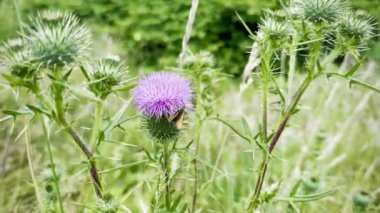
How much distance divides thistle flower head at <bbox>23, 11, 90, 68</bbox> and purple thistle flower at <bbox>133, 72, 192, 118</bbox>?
0.65 ft

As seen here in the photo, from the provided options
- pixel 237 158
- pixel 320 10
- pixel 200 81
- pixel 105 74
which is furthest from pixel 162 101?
pixel 237 158

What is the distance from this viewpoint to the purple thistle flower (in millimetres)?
1551

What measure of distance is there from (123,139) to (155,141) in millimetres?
2395

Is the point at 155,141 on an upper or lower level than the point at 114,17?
lower

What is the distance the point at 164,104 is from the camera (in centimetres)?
156

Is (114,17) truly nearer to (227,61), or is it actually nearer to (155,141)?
(227,61)

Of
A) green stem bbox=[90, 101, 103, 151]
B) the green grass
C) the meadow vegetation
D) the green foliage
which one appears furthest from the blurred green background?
green stem bbox=[90, 101, 103, 151]

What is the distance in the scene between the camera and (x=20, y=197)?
9.66ft

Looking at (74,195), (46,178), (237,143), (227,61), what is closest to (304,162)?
(237,143)

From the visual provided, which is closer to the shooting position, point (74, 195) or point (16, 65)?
point (16, 65)

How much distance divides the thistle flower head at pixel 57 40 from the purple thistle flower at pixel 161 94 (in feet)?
0.65

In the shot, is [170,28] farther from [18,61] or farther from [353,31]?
[18,61]

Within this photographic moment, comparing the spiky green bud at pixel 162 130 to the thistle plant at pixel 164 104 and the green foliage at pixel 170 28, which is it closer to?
the thistle plant at pixel 164 104

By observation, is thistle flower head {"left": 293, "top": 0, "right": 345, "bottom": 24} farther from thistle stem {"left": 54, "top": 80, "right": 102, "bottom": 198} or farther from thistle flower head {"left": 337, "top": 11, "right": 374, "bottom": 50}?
thistle stem {"left": 54, "top": 80, "right": 102, "bottom": 198}
